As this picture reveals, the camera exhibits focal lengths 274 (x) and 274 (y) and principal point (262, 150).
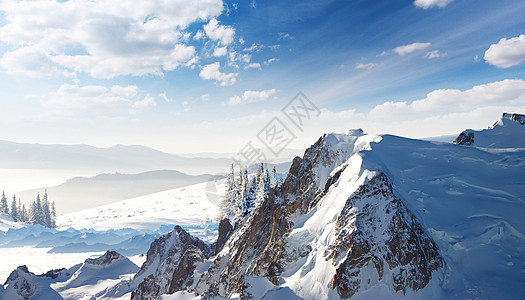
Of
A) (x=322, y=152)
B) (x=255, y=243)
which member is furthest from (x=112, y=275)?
(x=322, y=152)

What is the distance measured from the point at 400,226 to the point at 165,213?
13275cm

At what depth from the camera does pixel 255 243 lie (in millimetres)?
26984

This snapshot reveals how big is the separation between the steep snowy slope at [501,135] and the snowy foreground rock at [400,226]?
0.12 metres

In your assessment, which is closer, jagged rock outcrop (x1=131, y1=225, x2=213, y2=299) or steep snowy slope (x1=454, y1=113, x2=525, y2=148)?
steep snowy slope (x1=454, y1=113, x2=525, y2=148)

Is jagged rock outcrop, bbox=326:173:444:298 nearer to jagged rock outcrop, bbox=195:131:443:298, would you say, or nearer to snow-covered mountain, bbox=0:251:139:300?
jagged rock outcrop, bbox=195:131:443:298

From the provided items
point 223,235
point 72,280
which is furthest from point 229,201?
point 72,280

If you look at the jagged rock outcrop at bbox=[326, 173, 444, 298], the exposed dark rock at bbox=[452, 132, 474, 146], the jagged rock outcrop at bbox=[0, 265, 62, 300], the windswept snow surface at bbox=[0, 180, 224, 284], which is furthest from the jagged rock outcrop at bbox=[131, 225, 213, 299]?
the exposed dark rock at bbox=[452, 132, 474, 146]

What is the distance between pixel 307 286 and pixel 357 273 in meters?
2.87

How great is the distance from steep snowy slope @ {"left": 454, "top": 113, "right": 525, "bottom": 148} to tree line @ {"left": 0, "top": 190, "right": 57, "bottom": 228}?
146 m

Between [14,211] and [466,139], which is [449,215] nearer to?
[466,139]

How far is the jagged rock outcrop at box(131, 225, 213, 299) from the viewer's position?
3496cm

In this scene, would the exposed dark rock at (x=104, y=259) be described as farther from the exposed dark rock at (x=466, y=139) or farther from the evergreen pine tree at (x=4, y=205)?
the evergreen pine tree at (x=4, y=205)

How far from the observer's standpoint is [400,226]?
14984 millimetres

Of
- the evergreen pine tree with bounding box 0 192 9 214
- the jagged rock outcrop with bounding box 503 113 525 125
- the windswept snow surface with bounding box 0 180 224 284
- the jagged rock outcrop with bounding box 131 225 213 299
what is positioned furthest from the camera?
the evergreen pine tree with bounding box 0 192 9 214
